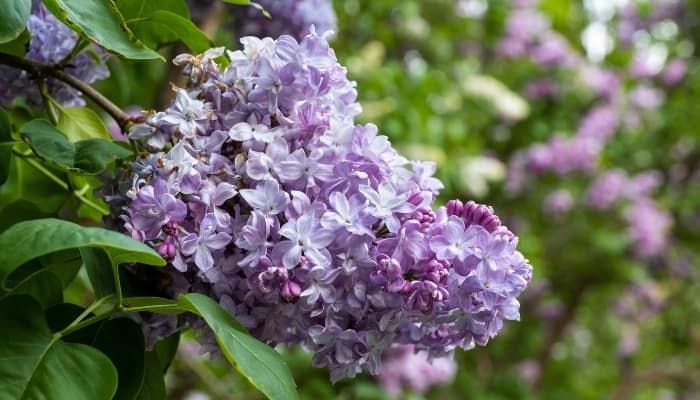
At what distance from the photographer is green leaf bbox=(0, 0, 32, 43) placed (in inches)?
19.7

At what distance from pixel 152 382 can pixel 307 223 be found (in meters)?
0.16

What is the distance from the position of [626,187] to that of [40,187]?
2912 mm

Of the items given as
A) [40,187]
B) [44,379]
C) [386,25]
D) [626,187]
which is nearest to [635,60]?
[626,187]

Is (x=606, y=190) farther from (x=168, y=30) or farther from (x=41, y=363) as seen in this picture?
(x=41, y=363)

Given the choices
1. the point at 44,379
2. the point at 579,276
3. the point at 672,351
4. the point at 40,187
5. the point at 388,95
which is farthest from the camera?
the point at 672,351

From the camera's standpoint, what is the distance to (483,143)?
11.0 feet

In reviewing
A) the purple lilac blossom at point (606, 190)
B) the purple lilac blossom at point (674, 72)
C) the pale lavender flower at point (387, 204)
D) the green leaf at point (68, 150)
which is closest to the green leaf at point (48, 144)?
the green leaf at point (68, 150)

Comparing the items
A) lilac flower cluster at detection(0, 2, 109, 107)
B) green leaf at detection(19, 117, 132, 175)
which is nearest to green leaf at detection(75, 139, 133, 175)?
green leaf at detection(19, 117, 132, 175)

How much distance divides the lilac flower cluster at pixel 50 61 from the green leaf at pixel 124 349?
0.77 feet

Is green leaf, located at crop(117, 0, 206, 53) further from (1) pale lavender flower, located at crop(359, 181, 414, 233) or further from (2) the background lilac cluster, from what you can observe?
(2) the background lilac cluster

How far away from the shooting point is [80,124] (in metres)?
0.70

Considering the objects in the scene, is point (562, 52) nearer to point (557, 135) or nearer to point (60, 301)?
point (557, 135)

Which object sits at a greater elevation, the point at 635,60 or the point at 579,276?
the point at 635,60

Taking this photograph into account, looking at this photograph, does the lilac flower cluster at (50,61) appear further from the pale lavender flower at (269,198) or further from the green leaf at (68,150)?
the pale lavender flower at (269,198)
